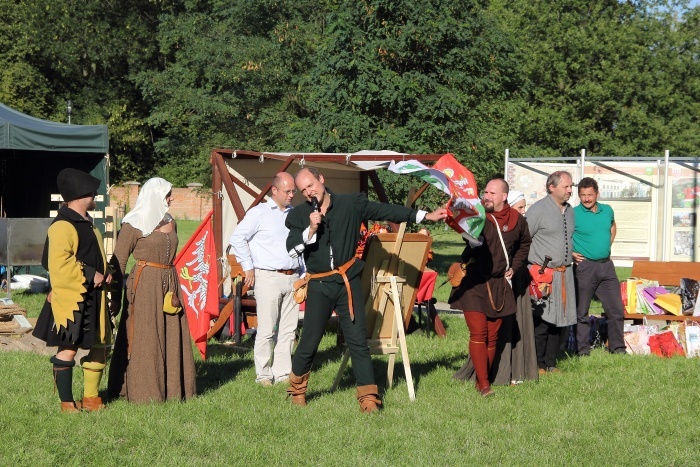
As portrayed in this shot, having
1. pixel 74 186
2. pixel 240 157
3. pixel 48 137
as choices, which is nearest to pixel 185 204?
pixel 48 137

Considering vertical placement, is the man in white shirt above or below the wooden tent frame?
below

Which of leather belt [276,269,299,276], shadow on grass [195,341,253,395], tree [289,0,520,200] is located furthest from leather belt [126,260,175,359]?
tree [289,0,520,200]

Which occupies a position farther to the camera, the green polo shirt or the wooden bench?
the wooden bench

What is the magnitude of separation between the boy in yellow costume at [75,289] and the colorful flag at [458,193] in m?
2.32

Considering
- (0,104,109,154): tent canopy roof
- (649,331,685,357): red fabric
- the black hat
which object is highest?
(0,104,109,154): tent canopy roof

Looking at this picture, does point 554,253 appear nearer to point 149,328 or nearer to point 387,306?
point 387,306

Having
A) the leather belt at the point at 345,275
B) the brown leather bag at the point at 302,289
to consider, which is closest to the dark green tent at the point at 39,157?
the brown leather bag at the point at 302,289

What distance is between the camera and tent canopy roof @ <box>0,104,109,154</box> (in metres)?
15.2

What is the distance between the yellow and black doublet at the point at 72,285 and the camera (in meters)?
6.77

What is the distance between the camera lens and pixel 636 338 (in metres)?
10.4

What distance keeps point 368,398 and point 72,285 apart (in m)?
2.30

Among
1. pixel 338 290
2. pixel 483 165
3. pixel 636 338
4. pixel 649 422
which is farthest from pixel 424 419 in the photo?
pixel 483 165

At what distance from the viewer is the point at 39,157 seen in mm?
18453

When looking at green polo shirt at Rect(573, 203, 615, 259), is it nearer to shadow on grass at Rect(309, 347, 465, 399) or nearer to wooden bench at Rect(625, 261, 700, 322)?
wooden bench at Rect(625, 261, 700, 322)
